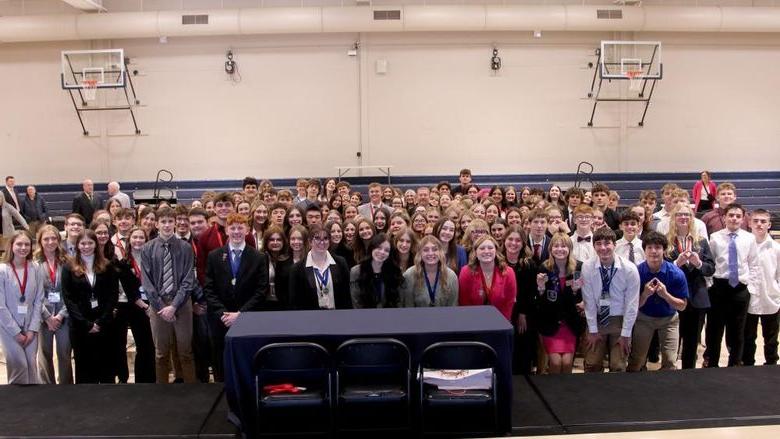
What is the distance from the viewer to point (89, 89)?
1080 cm

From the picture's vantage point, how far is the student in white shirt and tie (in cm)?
432

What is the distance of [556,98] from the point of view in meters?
11.6

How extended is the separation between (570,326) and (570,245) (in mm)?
550

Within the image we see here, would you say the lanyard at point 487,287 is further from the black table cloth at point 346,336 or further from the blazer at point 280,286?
the blazer at point 280,286

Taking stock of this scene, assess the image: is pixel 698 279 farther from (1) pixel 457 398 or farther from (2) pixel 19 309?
(2) pixel 19 309

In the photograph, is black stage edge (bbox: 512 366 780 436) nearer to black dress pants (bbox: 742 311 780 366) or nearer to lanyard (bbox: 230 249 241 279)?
black dress pants (bbox: 742 311 780 366)

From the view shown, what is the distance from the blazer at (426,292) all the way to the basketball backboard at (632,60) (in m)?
8.60

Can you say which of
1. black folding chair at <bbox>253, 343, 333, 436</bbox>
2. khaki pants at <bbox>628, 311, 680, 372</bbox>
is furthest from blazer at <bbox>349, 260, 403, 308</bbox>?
khaki pants at <bbox>628, 311, 680, 372</bbox>

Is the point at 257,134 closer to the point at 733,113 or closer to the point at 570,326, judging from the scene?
the point at 570,326

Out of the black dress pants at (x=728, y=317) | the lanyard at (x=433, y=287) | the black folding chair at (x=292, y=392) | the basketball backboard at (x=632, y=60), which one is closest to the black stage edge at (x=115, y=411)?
the black folding chair at (x=292, y=392)

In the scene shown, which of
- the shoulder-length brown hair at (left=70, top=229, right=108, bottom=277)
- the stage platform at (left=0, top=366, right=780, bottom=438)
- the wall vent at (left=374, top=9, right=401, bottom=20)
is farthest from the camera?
the wall vent at (left=374, top=9, right=401, bottom=20)

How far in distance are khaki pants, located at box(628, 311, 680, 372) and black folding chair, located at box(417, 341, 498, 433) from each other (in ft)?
5.85

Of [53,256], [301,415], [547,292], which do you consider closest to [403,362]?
[301,415]

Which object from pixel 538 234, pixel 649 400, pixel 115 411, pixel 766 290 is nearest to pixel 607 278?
pixel 538 234
